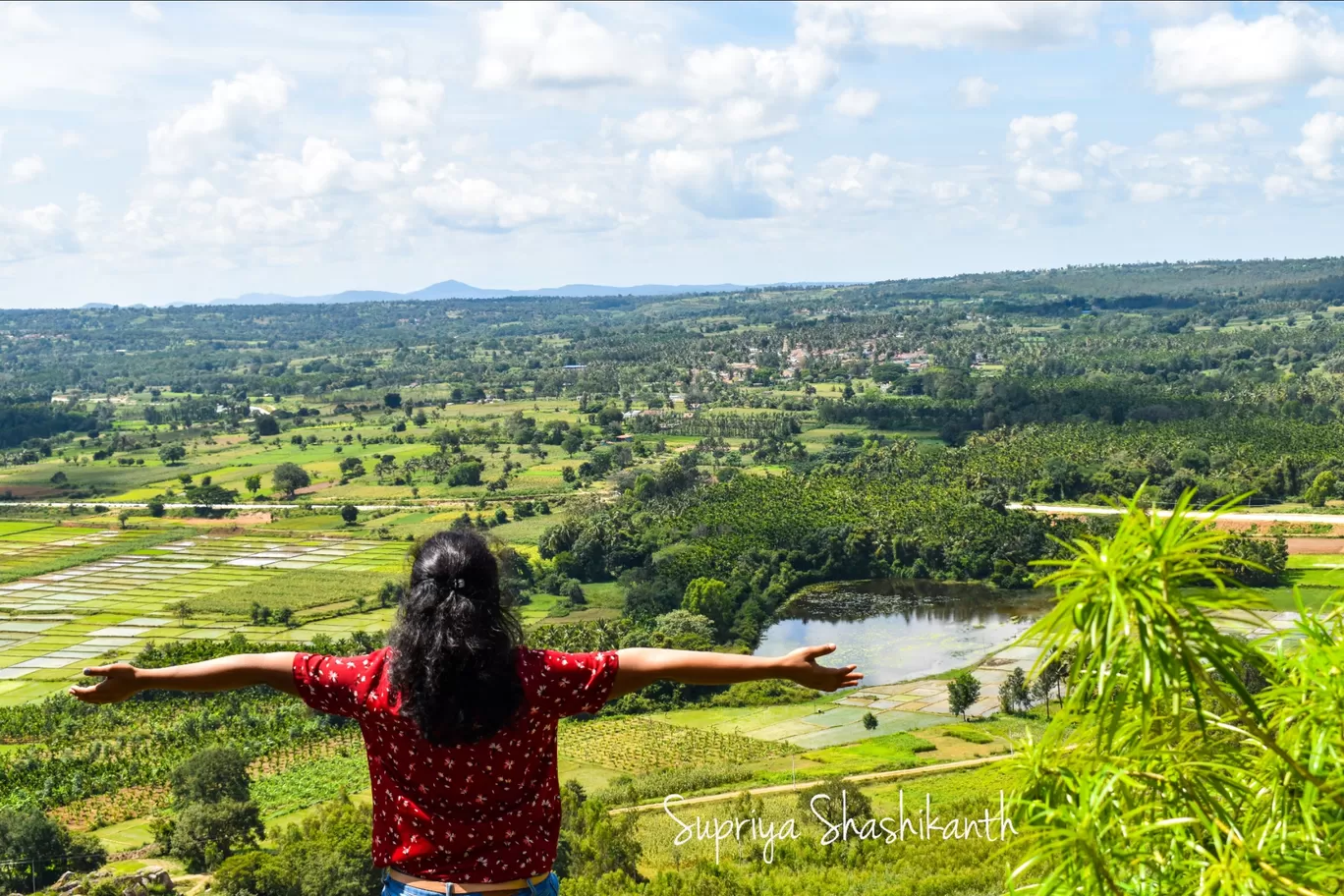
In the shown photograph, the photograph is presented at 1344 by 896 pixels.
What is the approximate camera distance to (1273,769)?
3.88 meters

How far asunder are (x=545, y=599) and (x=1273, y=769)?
190 feet

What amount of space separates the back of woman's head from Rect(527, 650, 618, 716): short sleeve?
0.07 meters

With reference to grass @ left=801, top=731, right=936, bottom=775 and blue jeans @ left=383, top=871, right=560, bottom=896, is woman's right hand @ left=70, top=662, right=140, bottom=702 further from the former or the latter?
grass @ left=801, top=731, right=936, bottom=775

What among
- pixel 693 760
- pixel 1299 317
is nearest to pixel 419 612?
pixel 693 760

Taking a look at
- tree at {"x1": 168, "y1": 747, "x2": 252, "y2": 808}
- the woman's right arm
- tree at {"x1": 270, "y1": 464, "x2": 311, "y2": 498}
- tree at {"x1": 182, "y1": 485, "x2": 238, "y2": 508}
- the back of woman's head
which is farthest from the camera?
tree at {"x1": 270, "y1": 464, "x2": 311, "y2": 498}

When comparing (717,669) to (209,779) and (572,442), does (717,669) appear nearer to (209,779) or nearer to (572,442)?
(209,779)

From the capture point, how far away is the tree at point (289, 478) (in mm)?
89062

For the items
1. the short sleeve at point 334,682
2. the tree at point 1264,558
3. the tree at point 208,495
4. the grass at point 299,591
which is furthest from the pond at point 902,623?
the tree at point 208,495

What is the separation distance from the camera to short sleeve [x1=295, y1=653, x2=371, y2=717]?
353 centimetres

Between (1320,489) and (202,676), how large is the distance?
72.6m

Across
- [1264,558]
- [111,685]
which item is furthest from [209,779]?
[1264,558]

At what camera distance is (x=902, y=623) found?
53.7 meters

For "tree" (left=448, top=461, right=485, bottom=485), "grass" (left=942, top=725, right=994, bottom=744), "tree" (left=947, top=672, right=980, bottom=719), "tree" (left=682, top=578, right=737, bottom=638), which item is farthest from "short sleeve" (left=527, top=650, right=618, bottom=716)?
"tree" (left=448, top=461, right=485, bottom=485)

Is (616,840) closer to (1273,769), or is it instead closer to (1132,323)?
(1273,769)
